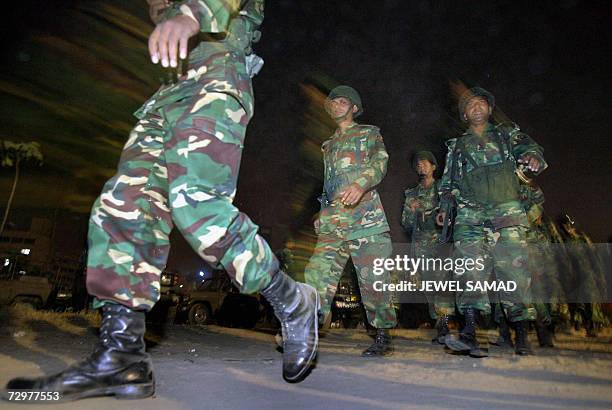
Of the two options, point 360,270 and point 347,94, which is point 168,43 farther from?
point 347,94

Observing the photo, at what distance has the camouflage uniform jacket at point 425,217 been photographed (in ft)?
17.8

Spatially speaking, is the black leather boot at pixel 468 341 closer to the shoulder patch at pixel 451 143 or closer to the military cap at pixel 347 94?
the shoulder patch at pixel 451 143

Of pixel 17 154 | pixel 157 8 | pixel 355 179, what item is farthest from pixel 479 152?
pixel 17 154

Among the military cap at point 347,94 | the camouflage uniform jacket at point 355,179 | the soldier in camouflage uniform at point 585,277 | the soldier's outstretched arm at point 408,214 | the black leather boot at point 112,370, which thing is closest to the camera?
the black leather boot at point 112,370

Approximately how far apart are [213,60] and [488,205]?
8.61ft

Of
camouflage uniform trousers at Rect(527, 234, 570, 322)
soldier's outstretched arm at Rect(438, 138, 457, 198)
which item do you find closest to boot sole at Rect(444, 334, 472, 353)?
soldier's outstretched arm at Rect(438, 138, 457, 198)

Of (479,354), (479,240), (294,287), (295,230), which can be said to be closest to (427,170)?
(479,240)

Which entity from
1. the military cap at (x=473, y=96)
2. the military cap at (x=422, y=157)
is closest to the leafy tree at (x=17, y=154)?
the military cap at (x=422, y=157)

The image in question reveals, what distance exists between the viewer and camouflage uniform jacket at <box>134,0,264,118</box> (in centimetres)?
154

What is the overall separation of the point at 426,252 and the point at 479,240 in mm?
2032

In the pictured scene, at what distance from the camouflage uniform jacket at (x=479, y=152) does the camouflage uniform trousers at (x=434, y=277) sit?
4.11 feet

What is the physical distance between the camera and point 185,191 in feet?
4.71

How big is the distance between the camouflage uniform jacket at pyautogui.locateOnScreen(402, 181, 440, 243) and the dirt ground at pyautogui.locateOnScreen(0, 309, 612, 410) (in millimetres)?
2606

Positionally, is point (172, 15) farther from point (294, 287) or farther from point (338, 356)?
point (338, 356)
